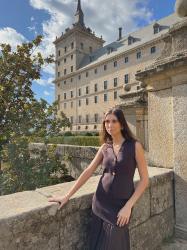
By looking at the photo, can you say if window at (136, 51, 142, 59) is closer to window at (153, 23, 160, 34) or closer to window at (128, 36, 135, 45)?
window at (153, 23, 160, 34)

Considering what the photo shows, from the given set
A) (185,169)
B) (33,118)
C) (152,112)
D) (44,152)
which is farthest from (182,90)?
(33,118)

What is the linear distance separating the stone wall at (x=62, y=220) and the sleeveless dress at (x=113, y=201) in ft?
0.56

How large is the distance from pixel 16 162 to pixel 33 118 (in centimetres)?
153

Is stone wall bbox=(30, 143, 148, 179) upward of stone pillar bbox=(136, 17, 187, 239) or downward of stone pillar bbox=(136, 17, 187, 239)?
downward

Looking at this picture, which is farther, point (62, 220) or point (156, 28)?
point (156, 28)

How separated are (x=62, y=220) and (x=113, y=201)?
47 cm

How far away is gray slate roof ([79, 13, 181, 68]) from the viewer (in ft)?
132

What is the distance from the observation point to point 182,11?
127 inches

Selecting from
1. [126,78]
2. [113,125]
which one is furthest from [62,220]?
[126,78]

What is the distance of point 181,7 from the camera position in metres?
3.20

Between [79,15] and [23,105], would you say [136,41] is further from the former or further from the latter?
[23,105]

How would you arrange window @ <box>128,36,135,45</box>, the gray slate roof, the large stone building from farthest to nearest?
window @ <box>128,36,135,45</box>
the large stone building
the gray slate roof

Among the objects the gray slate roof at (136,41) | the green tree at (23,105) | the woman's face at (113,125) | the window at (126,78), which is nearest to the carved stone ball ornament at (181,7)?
the woman's face at (113,125)

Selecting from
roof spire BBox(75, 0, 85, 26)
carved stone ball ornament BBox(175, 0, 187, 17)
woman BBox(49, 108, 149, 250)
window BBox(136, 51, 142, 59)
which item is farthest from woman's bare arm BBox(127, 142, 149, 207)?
roof spire BBox(75, 0, 85, 26)
